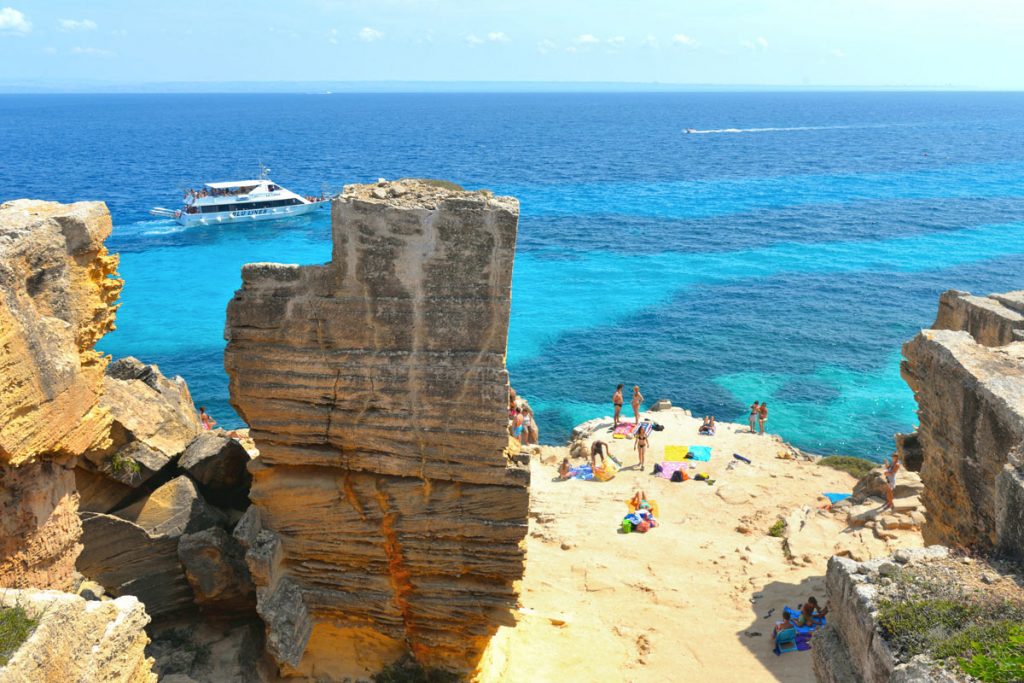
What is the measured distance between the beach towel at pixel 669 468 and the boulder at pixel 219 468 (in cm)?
1169

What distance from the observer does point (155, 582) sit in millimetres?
11289

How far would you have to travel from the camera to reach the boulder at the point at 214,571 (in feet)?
36.8

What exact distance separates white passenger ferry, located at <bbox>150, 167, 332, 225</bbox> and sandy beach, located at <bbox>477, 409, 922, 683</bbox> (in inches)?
1652

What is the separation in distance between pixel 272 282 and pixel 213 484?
13.2 feet

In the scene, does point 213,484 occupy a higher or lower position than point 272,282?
lower

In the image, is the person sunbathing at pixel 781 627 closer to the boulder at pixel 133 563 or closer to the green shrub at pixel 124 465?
the boulder at pixel 133 563

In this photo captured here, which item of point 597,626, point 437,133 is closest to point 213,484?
point 597,626

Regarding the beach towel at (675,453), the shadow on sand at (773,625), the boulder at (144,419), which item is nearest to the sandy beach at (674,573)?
the shadow on sand at (773,625)

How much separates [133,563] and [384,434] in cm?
403

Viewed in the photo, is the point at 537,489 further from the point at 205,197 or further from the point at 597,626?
the point at 205,197

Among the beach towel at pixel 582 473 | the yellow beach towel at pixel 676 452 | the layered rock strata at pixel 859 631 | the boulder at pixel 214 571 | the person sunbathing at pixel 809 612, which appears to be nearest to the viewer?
the layered rock strata at pixel 859 631

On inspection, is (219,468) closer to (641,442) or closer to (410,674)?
(410,674)

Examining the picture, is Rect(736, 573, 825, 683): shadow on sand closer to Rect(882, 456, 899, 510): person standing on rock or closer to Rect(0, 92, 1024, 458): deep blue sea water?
Rect(882, 456, 899, 510): person standing on rock

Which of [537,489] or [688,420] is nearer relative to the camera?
[537,489]
